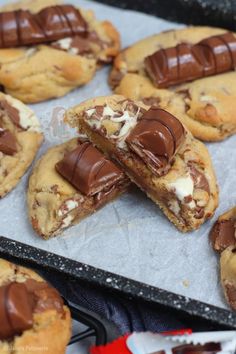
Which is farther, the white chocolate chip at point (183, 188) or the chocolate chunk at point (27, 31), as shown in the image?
the chocolate chunk at point (27, 31)

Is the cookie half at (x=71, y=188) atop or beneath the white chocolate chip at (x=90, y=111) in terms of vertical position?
beneath

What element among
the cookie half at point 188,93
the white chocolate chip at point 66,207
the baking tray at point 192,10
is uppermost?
the baking tray at point 192,10

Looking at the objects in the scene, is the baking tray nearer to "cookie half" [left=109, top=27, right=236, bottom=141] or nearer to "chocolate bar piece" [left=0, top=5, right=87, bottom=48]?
"cookie half" [left=109, top=27, right=236, bottom=141]

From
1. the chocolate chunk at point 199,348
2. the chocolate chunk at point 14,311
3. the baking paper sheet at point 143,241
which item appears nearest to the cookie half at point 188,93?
the baking paper sheet at point 143,241

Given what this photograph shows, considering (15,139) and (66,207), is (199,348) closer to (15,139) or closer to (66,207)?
(66,207)

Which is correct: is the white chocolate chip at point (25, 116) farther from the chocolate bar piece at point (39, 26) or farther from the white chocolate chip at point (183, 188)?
the white chocolate chip at point (183, 188)

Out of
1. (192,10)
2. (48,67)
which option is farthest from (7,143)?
(192,10)
